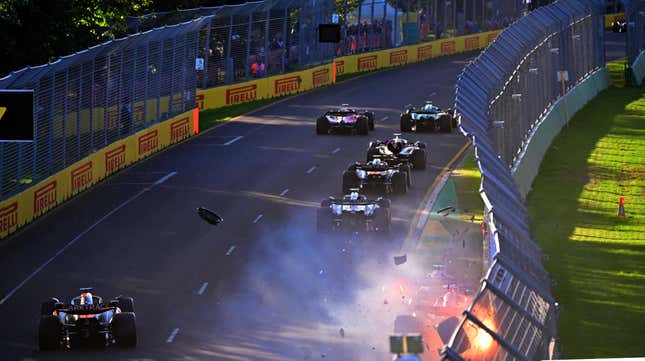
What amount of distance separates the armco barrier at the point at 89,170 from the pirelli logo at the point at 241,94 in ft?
24.2

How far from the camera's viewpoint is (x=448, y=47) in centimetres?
8062

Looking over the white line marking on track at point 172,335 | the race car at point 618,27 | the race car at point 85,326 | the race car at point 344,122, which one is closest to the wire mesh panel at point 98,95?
the race car at point 344,122

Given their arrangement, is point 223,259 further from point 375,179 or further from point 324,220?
point 375,179

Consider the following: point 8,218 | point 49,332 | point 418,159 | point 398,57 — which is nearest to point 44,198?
point 8,218

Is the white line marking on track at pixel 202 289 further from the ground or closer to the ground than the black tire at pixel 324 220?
closer to the ground

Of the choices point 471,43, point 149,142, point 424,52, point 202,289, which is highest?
point 471,43

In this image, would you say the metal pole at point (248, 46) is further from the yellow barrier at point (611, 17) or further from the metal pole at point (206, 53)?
the yellow barrier at point (611, 17)

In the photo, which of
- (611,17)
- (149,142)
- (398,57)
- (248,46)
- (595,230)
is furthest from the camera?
(611,17)

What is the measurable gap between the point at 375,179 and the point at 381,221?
17.7ft

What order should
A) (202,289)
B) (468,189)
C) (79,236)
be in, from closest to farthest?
(202,289) → (79,236) → (468,189)

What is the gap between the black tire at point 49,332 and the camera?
22.4m

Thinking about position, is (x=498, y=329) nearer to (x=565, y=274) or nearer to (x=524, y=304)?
(x=524, y=304)

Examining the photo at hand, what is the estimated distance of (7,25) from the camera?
49188 millimetres

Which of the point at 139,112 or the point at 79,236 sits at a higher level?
the point at 139,112
